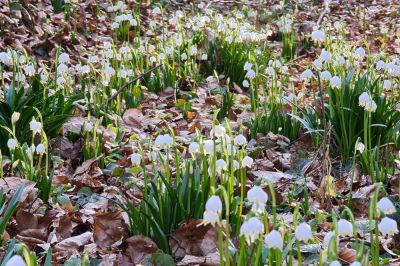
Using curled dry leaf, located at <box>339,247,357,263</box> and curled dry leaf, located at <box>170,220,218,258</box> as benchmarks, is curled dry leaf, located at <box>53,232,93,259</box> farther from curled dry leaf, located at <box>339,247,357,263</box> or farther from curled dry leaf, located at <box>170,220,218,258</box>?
curled dry leaf, located at <box>339,247,357,263</box>

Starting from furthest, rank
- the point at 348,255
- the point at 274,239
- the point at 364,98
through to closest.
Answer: the point at 364,98, the point at 348,255, the point at 274,239

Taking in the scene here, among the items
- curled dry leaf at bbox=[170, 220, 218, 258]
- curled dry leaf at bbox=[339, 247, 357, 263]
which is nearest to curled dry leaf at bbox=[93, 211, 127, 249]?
curled dry leaf at bbox=[170, 220, 218, 258]

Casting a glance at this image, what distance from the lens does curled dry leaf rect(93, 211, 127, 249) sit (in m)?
2.35

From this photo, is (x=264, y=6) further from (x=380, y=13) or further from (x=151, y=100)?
(x=151, y=100)

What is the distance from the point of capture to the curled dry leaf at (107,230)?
7.70 feet

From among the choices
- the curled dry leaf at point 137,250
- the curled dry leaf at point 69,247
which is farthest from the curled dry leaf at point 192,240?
the curled dry leaf at point 69,247

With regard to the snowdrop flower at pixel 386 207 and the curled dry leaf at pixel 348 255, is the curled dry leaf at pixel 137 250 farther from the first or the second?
the snowdrop flower at pixel 386 207

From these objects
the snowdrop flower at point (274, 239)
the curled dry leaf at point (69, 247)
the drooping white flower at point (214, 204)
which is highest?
the drooping white flower at point (214, 204)

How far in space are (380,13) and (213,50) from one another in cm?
419


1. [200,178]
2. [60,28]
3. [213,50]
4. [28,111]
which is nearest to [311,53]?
[213,50]

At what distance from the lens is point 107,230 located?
7.79 ft

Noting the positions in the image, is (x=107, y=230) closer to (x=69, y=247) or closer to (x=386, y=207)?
(x=69, y=247)

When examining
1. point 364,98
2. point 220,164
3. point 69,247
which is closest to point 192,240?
point 220,164

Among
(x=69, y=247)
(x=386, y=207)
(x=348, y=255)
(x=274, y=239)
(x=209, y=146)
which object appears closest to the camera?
(x=274, y=239)
